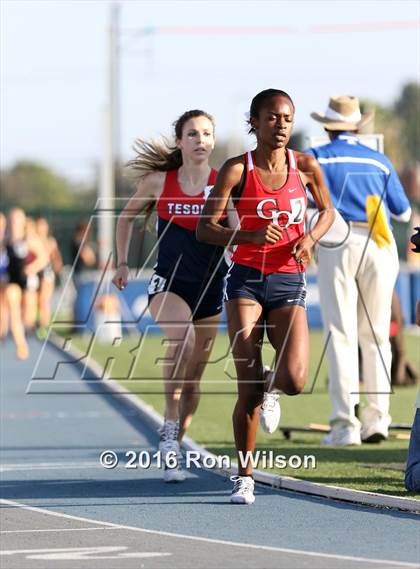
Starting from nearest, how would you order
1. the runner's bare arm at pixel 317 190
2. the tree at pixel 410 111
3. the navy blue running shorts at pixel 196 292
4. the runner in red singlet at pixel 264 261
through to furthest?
the runner in red singlet at pixel 264 261 < the runner's bare arm at pixel 317 190 < the navy blue running shorts at pixel 196 292 < the tree at pixel 410 111

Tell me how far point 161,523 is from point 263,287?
1.60 meters

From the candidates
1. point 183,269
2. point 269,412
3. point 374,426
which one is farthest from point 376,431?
point 269,412

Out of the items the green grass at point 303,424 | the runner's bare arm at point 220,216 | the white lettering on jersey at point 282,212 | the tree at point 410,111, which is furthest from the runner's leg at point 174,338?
the tree at point 410,111

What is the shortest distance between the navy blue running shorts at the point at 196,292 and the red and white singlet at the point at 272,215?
1427 millimetres

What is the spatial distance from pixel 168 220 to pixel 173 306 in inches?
24.3

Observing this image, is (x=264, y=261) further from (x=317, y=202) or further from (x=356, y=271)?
(x=356, y=271)

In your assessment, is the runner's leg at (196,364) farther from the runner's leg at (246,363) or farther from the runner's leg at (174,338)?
the runner's leg at (246,363)

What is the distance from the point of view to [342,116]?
40.5ft

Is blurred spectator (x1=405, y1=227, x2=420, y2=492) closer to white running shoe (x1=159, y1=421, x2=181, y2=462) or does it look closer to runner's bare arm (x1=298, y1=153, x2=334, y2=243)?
runner's bare arm (x1=298, y1=153, x2=334, y2=243)

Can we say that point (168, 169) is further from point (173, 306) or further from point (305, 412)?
point (305, 412)

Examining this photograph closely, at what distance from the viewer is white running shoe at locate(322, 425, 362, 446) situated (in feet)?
40.2

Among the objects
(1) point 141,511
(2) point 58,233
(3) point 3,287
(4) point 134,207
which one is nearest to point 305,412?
(4) point 134,207

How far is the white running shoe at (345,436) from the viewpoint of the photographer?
1225 centimetres

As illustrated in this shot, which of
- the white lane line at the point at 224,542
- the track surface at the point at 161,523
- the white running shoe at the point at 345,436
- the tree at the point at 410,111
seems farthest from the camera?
the tree at the point at 410,111
